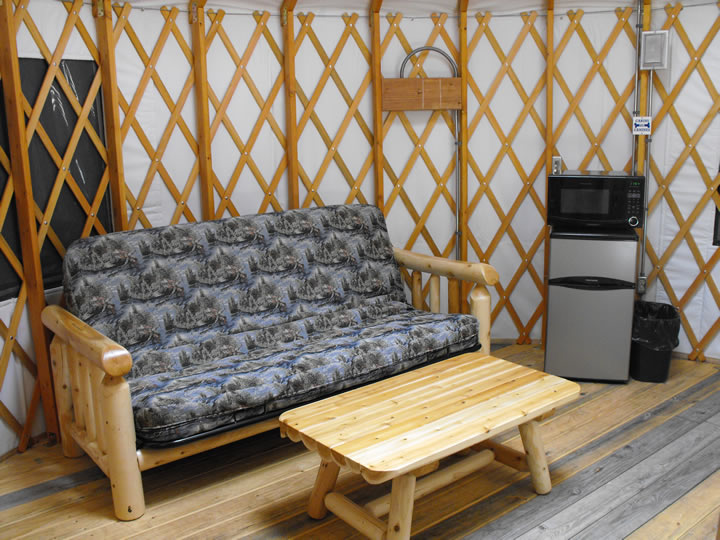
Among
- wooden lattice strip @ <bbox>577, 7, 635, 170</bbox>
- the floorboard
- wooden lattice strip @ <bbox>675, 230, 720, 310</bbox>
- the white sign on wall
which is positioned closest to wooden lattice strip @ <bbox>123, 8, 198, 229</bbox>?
wooden lattice strip @ <bbox>577, 7, 635, 170</bbox>

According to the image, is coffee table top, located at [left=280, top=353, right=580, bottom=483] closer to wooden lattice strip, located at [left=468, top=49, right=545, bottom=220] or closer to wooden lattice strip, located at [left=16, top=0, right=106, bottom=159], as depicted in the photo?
wooden lattice strip, located at [left=468, top=49, right=545, bottom=220]

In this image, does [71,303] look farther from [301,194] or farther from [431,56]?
[431,56]

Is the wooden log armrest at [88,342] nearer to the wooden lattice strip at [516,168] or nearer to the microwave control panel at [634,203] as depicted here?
the wooden lattice strip at [516,168]

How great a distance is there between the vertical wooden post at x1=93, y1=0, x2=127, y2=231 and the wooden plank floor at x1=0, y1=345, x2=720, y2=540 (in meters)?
1.10

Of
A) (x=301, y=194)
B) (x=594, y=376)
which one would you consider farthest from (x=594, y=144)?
(x=301, y=194)

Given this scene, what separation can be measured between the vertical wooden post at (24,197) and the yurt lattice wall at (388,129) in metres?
0.02

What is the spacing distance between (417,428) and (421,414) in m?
0.11

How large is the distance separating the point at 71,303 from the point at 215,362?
60 centimetres

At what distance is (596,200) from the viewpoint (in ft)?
11.8

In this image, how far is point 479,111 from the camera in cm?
399

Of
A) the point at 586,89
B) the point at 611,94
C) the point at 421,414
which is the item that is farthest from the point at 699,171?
the point at 421,414

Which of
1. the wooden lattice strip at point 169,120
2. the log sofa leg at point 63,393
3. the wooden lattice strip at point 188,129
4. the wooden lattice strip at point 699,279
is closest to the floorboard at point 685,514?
the wooden lattice strip at point 699,279

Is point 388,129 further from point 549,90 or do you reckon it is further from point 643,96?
point 643,96

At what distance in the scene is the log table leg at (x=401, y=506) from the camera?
82.8 inches
